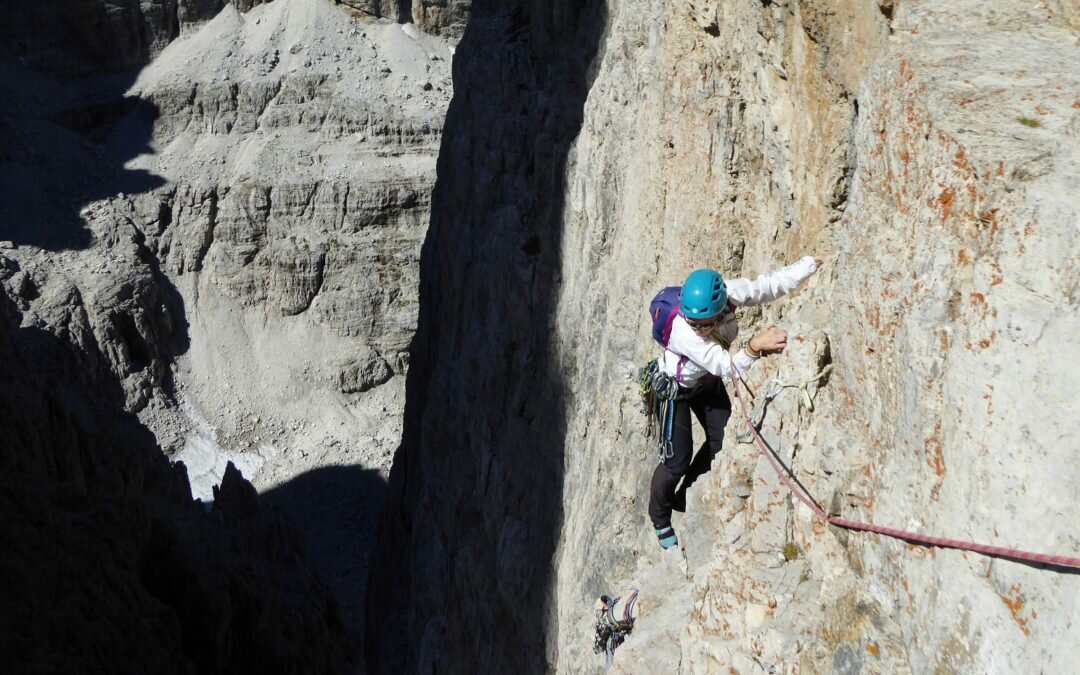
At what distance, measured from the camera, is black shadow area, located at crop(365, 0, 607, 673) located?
13659 millimetres

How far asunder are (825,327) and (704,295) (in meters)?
0.85

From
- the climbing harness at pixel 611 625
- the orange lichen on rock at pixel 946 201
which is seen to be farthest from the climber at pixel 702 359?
the orange lichen on rock at pixel 946 201

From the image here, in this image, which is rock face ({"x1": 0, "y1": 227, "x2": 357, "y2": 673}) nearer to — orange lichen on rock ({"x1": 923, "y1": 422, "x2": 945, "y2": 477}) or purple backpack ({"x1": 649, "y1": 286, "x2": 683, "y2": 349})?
purple backpack ({"x1": 649, "y1": 286, "x2": 683, "y2": 349})

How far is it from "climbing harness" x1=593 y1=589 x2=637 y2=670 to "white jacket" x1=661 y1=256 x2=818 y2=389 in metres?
2.16

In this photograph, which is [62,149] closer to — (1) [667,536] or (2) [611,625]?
(2) [611,625]

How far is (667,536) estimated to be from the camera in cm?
817

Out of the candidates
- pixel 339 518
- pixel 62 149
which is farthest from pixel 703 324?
pixel 62 149

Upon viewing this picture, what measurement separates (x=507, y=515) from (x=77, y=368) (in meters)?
22.0

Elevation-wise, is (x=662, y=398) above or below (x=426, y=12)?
below

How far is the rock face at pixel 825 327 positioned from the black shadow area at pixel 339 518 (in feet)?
57.4

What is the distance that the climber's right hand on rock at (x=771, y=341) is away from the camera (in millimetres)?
5949

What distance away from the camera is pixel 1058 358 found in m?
3.70

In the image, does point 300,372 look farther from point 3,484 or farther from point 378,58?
point 3,484

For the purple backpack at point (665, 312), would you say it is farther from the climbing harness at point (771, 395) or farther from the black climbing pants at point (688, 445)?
the climbing harness at point (771, 395)
